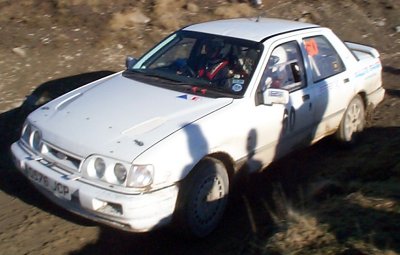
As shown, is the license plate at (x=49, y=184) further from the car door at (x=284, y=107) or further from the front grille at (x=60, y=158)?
the car door at (x=284, y=107)

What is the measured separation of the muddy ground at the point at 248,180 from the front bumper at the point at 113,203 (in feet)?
1.37

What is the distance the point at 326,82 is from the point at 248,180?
4.93ft

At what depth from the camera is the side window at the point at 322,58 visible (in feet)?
21.9

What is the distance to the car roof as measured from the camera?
20.8 ft

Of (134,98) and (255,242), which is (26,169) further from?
(255,242)

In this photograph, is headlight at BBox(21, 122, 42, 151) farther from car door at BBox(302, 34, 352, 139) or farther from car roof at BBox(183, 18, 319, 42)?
car door at BBox(302, 34, 352, 139)

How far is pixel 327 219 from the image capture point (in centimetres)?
470

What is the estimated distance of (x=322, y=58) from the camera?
6.88 meters

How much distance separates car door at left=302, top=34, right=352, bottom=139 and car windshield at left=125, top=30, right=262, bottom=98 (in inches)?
32.2

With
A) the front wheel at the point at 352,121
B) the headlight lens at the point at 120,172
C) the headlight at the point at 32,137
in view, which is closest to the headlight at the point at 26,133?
the headlight at the point at 32,137

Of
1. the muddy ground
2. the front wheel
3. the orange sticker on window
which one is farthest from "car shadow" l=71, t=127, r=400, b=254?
the orange sticker on window

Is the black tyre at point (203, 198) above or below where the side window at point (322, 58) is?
below

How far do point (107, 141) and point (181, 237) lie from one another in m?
1.00

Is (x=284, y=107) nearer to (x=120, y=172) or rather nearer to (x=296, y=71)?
(x=296, y=71)
